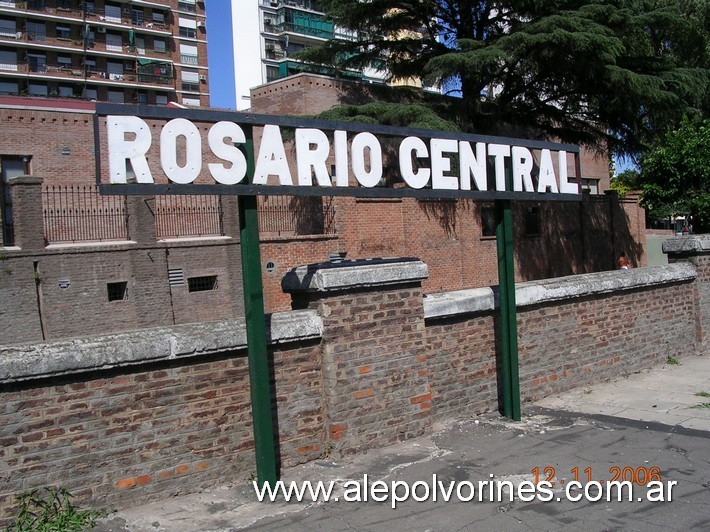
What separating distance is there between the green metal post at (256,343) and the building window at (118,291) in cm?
1731

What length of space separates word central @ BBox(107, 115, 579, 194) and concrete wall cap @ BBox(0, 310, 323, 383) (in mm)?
1255

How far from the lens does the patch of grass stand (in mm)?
4949

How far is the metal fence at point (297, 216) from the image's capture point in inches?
896

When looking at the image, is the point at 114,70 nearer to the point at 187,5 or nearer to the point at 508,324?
the point at 187,5

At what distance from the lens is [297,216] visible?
76.2 ft

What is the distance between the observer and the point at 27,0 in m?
57.1

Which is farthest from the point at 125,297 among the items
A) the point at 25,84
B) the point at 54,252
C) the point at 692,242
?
the point at 25,84

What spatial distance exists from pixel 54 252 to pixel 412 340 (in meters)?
16.3

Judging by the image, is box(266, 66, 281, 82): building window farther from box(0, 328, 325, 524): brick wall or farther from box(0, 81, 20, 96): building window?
box(0, 328, 325, 524): brick wall

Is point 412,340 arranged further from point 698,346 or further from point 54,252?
point 54,252

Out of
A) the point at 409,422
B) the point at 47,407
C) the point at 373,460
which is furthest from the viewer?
the point at 409,422

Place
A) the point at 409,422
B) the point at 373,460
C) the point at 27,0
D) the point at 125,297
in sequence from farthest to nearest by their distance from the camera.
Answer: the point at 27,0 → the point at 125,297 → the point at 409,422 → the point at 373,460

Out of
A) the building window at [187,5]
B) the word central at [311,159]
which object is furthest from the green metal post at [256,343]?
Result: the building window at [187,5]

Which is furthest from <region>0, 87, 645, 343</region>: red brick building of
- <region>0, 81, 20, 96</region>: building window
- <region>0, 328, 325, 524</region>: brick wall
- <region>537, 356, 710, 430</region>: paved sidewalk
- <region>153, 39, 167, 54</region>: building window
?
<region>153, 39, 167, 54</region>: building window
